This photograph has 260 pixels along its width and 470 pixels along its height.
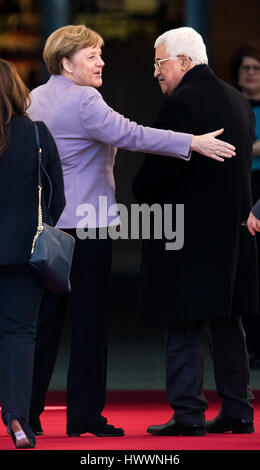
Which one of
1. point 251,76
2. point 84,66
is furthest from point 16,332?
point 251,76

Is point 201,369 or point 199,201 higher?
point 199,201

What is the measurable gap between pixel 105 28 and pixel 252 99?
5.71 metres

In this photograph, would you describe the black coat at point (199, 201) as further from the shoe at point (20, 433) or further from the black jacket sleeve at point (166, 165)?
the shoe at point (20, 433)

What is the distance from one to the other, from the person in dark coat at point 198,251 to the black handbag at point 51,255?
1.91 ft

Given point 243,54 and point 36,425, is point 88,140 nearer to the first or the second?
point 36,425

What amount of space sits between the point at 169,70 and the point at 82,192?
0.66 m

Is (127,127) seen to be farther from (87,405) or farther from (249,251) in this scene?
(87,405)

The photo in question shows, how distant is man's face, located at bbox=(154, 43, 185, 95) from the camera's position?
5.17 m

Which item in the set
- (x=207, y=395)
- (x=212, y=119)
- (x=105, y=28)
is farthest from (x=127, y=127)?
(x=105, y=28)

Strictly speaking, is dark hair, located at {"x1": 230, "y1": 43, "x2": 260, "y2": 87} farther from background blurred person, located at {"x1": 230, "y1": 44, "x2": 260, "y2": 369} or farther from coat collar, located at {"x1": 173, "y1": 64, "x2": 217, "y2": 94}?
coat collar, located at {"x1": 173, "y1": 64, "x2": 217, "y2": 94}

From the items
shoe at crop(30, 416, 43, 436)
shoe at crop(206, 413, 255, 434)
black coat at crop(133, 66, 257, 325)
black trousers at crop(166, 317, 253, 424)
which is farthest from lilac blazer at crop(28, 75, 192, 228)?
shoe at crop(206, 413, 255, 434)

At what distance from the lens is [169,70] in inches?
205

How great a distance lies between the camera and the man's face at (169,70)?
17.0 feet

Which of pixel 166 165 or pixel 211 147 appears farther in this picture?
pixel 166 165
